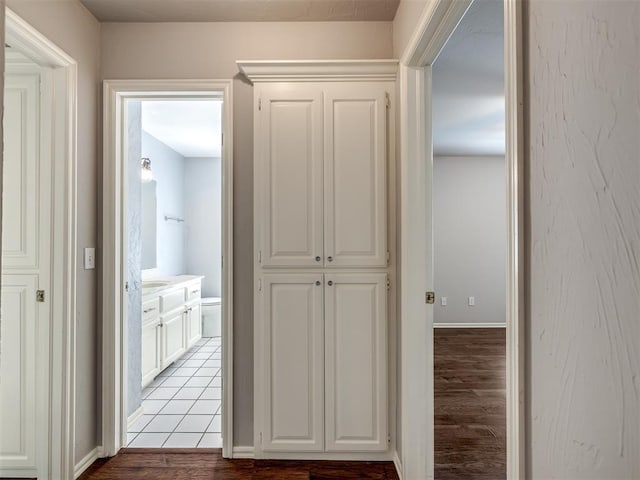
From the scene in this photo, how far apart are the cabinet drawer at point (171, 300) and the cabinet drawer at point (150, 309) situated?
10 centimetres

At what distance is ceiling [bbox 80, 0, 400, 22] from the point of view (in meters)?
2.02

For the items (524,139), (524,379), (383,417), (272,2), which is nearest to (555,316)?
(524,379)

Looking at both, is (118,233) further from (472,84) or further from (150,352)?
(472,84)

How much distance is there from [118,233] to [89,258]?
207 millimetres

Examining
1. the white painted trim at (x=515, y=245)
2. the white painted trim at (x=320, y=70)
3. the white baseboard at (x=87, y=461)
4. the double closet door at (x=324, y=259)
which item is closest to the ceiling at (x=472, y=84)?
the white painted trim at (x=320, y=70)

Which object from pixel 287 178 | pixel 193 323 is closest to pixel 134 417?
pixel 193 323

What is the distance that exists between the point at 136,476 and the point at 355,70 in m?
2.45

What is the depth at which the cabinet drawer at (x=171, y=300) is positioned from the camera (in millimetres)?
3447

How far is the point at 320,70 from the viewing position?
205 centimetres

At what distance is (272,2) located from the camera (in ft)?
6.60

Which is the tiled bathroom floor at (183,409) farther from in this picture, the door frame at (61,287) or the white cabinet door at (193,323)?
the door frame at (61,287)

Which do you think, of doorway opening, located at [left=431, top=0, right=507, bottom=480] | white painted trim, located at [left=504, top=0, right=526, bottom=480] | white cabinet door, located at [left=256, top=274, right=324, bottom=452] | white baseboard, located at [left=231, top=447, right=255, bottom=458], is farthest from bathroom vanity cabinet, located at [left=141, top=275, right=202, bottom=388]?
white painted trim, located at [left=504, top=0, right=526, bottom=480]

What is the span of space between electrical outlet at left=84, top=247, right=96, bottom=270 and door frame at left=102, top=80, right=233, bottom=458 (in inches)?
2.0

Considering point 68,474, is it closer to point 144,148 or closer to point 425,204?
point 425,204
